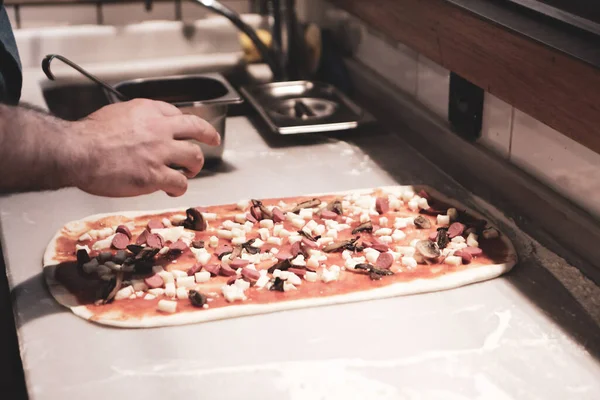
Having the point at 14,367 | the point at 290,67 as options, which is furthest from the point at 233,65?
the point at 14,367

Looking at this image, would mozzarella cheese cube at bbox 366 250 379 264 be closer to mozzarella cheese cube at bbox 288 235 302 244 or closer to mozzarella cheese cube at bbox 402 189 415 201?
mozzarella cheese cube at bbox 288 235 302 244

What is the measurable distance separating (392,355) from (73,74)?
4.60ft

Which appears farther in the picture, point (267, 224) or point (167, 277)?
point (267, 224)

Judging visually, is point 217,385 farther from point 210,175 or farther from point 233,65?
point 233,65

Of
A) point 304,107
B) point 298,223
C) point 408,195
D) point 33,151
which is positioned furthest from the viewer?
point 304,107

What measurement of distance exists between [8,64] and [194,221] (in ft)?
1.47

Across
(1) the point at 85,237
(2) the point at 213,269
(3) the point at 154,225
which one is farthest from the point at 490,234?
(1) the point at 85,237

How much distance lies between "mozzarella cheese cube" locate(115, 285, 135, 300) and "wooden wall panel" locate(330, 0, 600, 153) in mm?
687

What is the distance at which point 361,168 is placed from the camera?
5.57 ft

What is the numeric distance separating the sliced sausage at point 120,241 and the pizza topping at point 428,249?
48 centimetres

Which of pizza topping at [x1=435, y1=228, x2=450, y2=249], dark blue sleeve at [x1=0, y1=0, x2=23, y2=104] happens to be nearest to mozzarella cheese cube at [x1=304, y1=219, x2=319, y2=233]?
pizza topping at [x1=435, y1=228, x2=450, y2=249]

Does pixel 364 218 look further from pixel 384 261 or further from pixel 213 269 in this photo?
pixel 213 269

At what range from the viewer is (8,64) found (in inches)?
57.2

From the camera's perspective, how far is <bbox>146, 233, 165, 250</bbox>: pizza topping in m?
1.32
